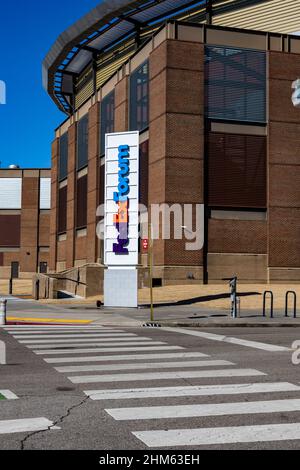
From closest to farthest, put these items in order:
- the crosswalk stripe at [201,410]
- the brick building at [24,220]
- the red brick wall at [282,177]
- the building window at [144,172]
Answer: the crosswalk stripe at [201,410]
the red brick wall at [282,177]
the building window at [144,172]
the brick building at [24,220]

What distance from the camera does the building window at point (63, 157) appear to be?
67.3m

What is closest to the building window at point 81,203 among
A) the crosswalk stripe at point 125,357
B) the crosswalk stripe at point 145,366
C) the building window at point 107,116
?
the building window at point 107,116

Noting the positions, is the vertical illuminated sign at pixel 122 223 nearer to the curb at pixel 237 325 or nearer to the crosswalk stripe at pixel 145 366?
the curb at pixel 237 325

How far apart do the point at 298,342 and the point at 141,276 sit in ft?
76.3

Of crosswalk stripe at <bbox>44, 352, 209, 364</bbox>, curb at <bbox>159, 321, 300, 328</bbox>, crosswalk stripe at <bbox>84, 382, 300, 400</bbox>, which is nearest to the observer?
crosswalk stripe at <bbox>84, 382, 300, 400</bbox>

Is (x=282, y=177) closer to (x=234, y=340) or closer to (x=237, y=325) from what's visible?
(x=237, y=325)

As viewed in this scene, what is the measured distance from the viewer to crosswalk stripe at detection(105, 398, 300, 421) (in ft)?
23.4

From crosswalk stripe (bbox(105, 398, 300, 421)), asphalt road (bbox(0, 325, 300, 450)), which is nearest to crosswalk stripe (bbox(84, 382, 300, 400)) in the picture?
asphalt road (bbox(0, 325, 300, 450))

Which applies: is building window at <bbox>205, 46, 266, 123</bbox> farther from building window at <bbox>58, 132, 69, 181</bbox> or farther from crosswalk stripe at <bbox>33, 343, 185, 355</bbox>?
building window at <bbox>58, 132, 69, 181</bbox>

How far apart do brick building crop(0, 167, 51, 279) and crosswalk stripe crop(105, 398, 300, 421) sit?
73483mm

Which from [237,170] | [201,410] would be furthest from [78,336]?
[237,170]

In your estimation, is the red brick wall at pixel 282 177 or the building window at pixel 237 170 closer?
the building window at pixel 237 170

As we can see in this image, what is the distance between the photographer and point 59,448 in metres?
5.71

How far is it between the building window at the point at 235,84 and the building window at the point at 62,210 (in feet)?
99.2
